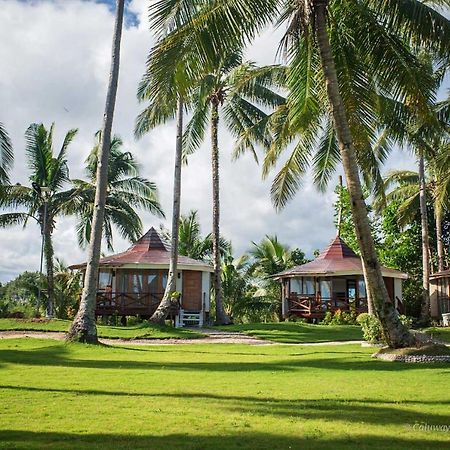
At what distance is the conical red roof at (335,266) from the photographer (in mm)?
29578

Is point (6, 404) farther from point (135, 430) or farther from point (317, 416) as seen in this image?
point (317, 416)

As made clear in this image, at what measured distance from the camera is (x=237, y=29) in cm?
1162

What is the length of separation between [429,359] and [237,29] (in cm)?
733

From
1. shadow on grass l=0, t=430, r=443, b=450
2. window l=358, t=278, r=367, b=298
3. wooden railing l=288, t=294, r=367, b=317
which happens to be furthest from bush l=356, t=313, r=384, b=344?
window l=358, t=278, r=367, b=298

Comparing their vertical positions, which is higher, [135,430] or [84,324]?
[84,324]

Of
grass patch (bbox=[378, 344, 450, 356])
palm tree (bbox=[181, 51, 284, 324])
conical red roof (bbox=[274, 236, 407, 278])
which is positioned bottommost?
grass patch (bbox=[378, 344, 450, 356])

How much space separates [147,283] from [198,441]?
23.6 metres

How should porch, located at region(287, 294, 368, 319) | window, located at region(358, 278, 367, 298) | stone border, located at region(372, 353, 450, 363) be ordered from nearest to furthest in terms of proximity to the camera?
1. stone border, located at region(372, 353, 450, 363)
2. porch, located at region(287, 294, 368, 319)
3. window, located at region(358, 278, 367, 298)

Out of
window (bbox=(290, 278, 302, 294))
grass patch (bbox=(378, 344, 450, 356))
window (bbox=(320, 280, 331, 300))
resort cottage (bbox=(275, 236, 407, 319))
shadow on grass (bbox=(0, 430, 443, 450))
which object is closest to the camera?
shadow on grass (bbox=(0, 430, 443, 450))

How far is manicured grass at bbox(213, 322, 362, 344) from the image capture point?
65.5 feet

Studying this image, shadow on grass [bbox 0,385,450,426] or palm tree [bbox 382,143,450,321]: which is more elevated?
palm tree [bbox 382,143,450,321]

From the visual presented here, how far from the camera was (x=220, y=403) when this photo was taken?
7.59 meters

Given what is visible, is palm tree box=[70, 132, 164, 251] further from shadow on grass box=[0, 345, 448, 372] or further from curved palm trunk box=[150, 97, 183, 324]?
shadow on grass box=[0, 345, 448, 372]

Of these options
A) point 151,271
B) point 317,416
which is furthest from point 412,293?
point 317,416
